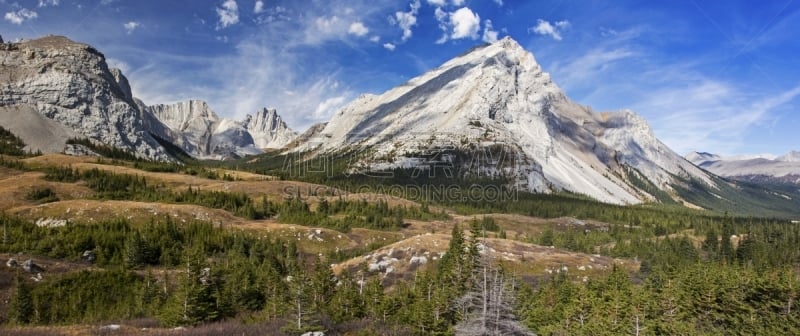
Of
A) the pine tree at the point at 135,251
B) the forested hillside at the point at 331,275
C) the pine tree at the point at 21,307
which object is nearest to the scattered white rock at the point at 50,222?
the forested hillside at the point at 331,275

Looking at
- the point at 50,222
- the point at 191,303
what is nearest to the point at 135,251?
the point at 50,222

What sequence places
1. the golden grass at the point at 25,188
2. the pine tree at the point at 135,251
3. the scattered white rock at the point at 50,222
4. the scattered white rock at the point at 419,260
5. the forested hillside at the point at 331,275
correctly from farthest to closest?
the golden grass at the point at 25,188, the scattered white rock at the point at 50,222, the scattered white rock at the point at 419,260, the pine tree at the point at 135,251, the forested hillside at the point at 331,275

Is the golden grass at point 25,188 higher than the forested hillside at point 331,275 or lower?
higher

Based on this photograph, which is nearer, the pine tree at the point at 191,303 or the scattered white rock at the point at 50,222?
the pine tree at the point at 191,303

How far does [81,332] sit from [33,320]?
29330 mm

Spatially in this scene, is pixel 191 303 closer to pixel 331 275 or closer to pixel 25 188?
pixel 331 275

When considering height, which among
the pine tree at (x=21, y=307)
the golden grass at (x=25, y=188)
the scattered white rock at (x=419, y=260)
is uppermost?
the golden grass at (x=25, y=188)

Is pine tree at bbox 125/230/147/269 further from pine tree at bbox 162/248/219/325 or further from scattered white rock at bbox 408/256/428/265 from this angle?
scattered white rock at bbox 408/256/428/265

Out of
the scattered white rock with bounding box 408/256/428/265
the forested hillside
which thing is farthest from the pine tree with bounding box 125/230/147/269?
the scattered white rock with bounding box 408/256/428/265

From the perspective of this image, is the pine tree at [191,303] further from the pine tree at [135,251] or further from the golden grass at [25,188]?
the golden grass at [25,188]

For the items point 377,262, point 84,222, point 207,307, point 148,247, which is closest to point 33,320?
point 207,307

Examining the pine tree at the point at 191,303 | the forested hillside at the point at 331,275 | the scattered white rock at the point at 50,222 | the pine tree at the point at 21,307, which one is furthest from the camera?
the scattered white rock at the point at 50,222

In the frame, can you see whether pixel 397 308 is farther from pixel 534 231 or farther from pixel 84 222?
pixel 534 231

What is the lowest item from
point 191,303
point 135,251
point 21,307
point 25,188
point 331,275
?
point 21,307
